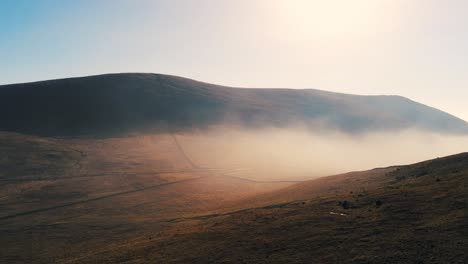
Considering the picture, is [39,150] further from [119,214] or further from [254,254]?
[254,254]

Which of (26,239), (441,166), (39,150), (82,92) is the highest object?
(82,92)

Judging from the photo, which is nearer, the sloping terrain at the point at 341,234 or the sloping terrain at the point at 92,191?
the sloping terrain at the point at 341,234

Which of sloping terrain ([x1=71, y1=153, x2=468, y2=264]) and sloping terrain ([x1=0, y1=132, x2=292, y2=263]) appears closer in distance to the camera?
sloping terrain ([x1=71, y1=153, x2=468, y2=264])

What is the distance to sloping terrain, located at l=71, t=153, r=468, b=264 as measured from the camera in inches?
901

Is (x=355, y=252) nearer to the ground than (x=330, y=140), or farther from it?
nearer to the ground

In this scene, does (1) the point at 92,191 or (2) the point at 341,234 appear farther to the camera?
(1) the point at 92,191

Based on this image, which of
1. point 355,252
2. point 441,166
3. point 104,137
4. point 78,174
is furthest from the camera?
point 104,137

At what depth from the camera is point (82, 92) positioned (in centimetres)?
19300

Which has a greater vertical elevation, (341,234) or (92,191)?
(92,191)

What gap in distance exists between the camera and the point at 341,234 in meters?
27.1

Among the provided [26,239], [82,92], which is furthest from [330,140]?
[26,239]

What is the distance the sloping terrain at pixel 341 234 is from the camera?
22.9m

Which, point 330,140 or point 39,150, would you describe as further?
point 330,140

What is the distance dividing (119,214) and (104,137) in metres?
92.2
